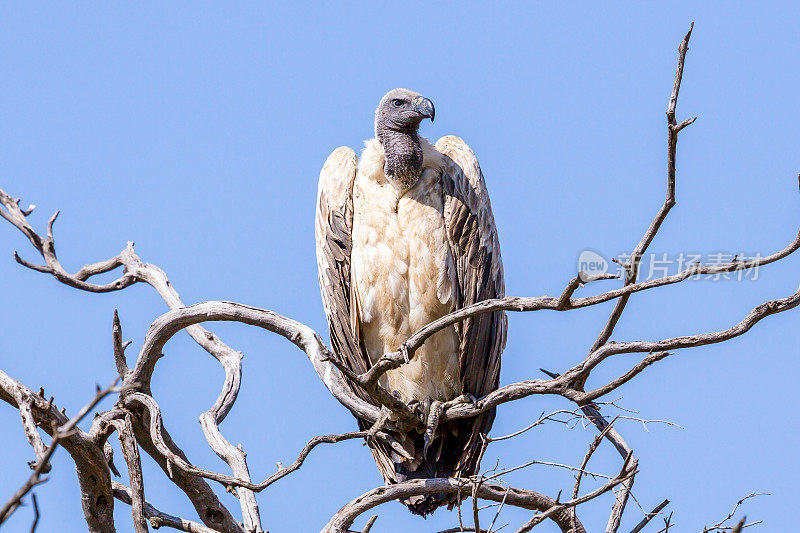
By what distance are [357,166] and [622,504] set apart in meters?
2.52

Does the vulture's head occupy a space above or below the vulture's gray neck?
above

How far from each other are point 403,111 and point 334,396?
202cm

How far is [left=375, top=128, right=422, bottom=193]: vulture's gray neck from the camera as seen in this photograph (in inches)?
216

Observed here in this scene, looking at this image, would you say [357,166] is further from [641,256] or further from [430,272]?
[641,256]

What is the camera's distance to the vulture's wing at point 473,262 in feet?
18.0

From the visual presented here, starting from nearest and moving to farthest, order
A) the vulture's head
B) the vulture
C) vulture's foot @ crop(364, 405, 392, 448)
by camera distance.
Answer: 1. vulture's foot @ crop(364, 405, 392, 448)
2. the vulture
3. the vulture's head

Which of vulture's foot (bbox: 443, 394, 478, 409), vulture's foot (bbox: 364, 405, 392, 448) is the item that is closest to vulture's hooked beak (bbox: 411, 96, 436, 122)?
vulture's foot (bbox: 443, 394, 478, 409)

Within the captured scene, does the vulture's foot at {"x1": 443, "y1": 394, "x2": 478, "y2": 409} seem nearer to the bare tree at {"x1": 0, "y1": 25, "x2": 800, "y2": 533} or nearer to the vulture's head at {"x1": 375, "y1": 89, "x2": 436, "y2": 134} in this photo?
the bare tree at {"x1": 0, "y1": 25, "x2": 800, "y2": 533}

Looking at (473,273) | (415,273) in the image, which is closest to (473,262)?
(473,273)

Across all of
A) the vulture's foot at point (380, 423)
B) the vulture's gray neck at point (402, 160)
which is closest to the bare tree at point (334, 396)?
the vulture's foot at point (380, 423)

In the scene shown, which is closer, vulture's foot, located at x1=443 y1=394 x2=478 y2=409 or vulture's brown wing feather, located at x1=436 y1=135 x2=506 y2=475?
vulture's foot, located at x1=443 y1=394 x2=478 y2=409

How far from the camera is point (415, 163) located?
18.1 feet

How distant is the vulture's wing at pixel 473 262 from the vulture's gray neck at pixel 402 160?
0.20 m
